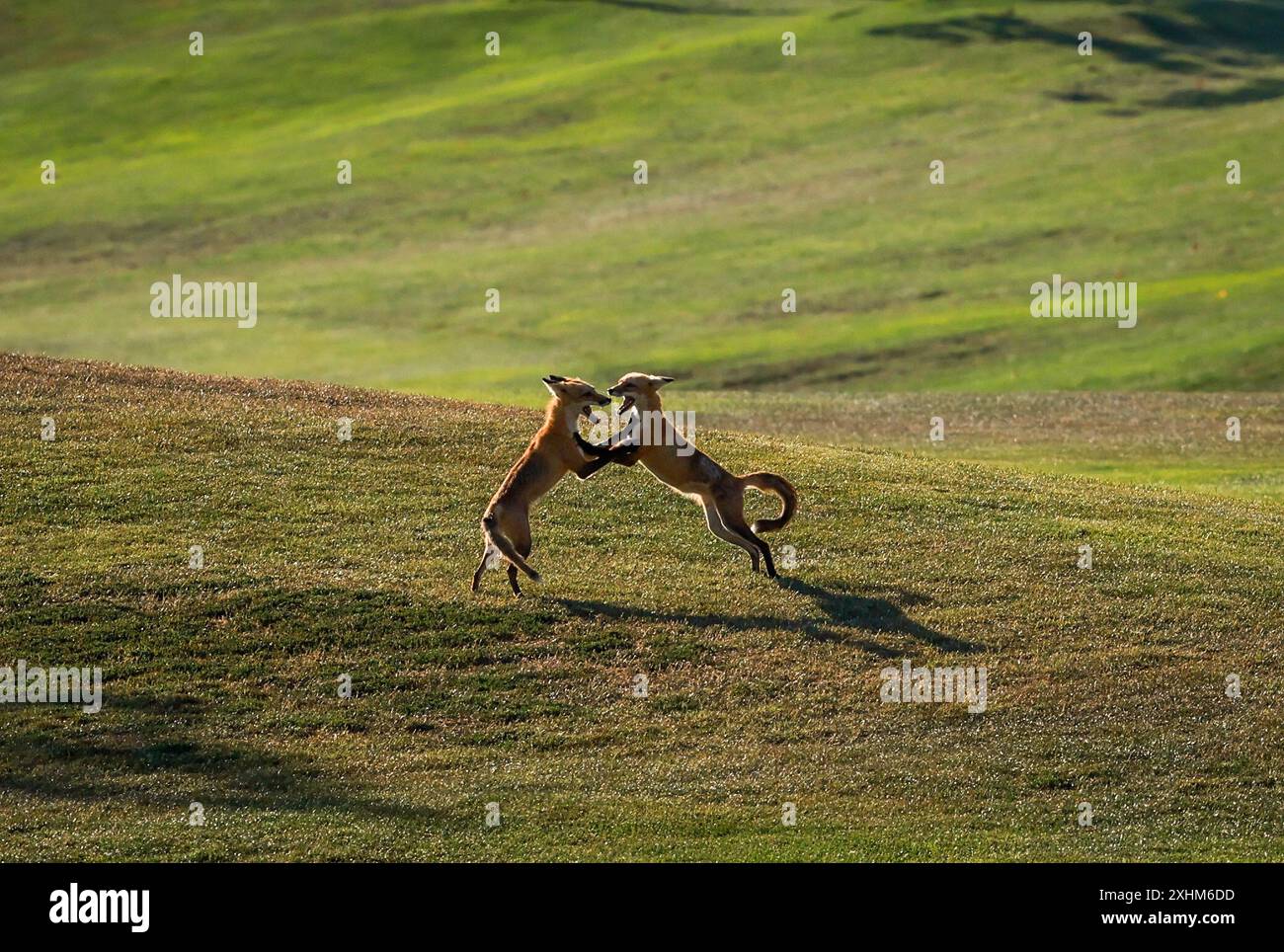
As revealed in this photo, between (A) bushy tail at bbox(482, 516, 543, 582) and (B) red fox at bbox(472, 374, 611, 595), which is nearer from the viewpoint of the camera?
(A) bushy tail at bbox(482, 516, 543, 582)

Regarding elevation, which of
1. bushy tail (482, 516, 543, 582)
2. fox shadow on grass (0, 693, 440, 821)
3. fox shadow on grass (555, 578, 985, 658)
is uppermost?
bushy tail (482, 516, 543, 582)

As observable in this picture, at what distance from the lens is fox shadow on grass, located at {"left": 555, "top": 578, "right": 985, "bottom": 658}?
713 inches

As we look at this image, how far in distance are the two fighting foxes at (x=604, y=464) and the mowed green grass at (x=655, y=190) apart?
60.3ft

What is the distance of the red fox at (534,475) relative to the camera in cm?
1836

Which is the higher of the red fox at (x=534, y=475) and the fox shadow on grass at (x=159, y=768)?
the red fox at (x=534, y=475)

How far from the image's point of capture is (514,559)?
1816cm

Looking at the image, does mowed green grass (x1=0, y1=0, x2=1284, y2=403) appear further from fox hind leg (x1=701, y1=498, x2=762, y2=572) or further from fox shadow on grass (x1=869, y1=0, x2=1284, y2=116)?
fox hind leg (x1=701, y1=498, x2=762, y2=572)

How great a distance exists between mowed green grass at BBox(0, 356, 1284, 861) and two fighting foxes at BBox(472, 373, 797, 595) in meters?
0.60

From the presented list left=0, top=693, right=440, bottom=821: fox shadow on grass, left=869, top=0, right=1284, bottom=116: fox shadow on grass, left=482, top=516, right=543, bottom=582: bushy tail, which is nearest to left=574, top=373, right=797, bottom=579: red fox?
left=482, top=516, right=543, bottom=582: bushy tail

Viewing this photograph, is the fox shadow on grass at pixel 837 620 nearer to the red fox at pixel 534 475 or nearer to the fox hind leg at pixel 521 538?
the fox hind leg at pixel 521 538

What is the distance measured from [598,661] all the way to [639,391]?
10.6 ft

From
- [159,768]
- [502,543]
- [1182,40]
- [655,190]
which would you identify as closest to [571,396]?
[502,543]

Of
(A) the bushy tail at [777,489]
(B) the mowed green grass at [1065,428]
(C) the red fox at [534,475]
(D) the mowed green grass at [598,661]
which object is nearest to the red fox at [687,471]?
(A) the bushy tail at [777,489]

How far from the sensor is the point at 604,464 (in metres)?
18.9
